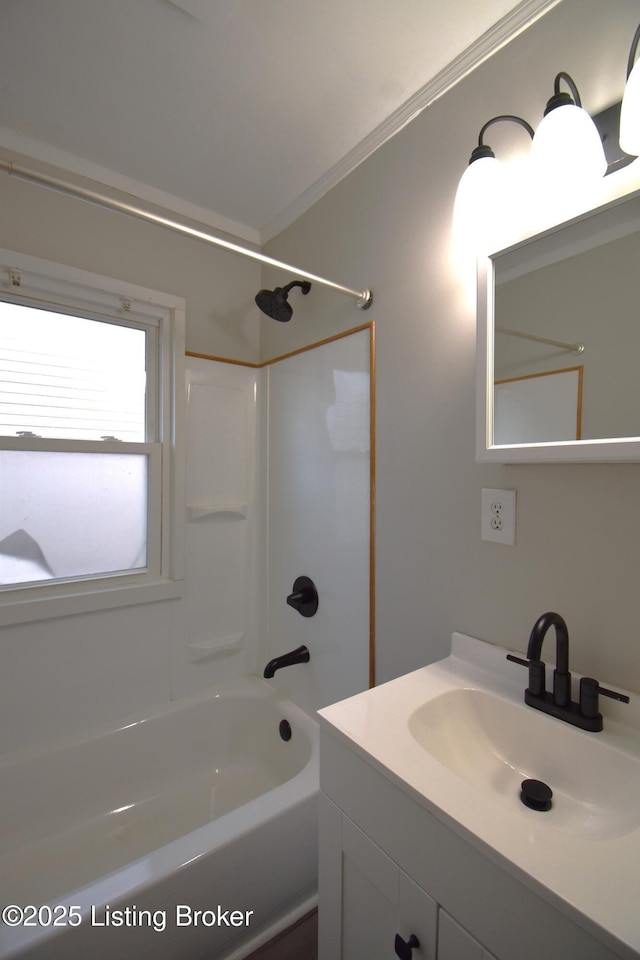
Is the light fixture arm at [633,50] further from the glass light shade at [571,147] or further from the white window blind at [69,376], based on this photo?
the white window blind at [69,376]

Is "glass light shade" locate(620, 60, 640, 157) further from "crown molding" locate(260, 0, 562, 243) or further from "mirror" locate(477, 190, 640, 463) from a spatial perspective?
"crown molding" locate(260, 0, 562, 243)

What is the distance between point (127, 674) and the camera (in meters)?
1.65

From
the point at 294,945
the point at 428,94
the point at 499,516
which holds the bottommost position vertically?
the point at 294,945

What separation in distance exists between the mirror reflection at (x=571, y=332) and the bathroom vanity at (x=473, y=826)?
56 centimetres

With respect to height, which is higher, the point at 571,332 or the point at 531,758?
the point at 571,332

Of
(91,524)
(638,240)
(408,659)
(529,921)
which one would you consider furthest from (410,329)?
(91,524)

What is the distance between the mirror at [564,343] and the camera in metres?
0.81

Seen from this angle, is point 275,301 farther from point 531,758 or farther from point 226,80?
point 531,758

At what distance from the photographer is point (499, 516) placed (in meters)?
1.03

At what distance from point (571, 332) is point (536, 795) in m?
0.90

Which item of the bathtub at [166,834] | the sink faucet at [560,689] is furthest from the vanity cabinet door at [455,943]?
the bathtub at [166,834]

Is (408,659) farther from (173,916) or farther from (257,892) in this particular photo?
(173,916)

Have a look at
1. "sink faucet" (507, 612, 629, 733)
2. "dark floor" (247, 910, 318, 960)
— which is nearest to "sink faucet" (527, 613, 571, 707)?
"sink faucet" (507, 612, 629, 733)

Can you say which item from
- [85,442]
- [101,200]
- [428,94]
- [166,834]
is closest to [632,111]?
[428,94]
